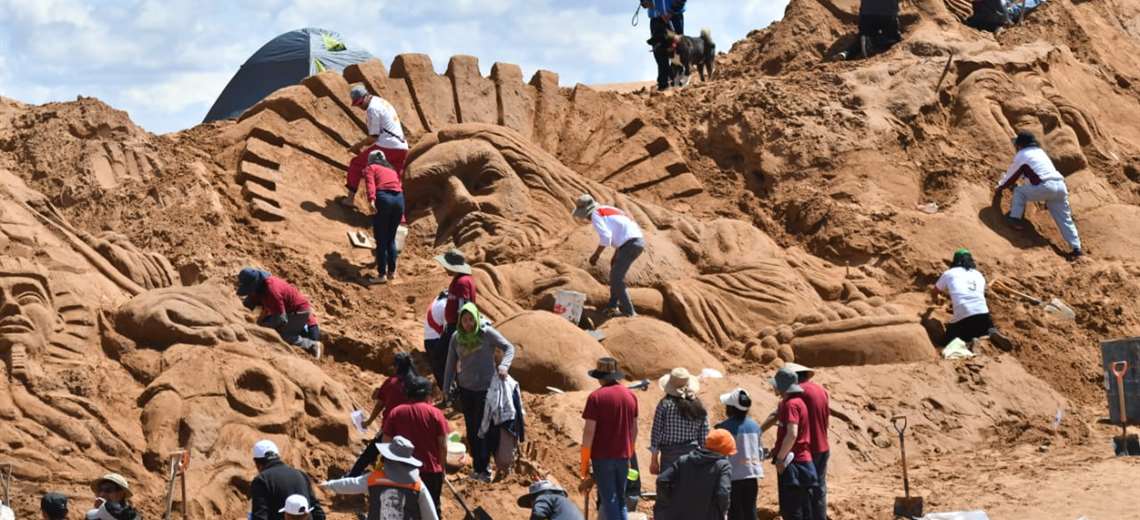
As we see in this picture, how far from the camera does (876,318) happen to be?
1667cm

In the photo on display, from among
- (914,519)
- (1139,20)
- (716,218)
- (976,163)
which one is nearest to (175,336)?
(914,519)

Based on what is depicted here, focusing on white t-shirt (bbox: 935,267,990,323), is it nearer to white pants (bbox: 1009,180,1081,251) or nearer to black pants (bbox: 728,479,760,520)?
white pants (bbox: 1009,180,1081,251)

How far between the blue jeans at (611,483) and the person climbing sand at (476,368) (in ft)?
4.61

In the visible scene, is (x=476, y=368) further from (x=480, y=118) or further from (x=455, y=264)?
(x=480, y=118)

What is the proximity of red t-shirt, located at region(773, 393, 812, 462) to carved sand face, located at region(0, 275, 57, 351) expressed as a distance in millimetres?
4855

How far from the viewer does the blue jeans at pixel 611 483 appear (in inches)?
447

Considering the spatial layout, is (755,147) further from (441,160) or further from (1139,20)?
(1139,20)

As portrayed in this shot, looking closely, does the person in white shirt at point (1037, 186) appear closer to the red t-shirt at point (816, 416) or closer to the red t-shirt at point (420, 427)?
the red t-shirt at point (816, 416)

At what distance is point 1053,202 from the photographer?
64.6ft

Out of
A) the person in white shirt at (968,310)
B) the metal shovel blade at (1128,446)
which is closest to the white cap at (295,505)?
the metal shovel blade at (1128,446)

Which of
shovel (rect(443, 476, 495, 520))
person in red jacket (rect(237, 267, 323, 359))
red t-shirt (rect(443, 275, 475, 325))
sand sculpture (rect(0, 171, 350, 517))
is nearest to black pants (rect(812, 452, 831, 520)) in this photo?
shovel (rect(443, 476, 495, 520))

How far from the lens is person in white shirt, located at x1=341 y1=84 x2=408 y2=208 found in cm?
1791

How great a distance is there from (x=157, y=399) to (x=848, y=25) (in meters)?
13.4

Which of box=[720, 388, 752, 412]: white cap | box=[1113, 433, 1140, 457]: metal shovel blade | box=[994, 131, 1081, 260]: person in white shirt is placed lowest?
box=[1113, 433, 1140, 457]: metal shovel blade
